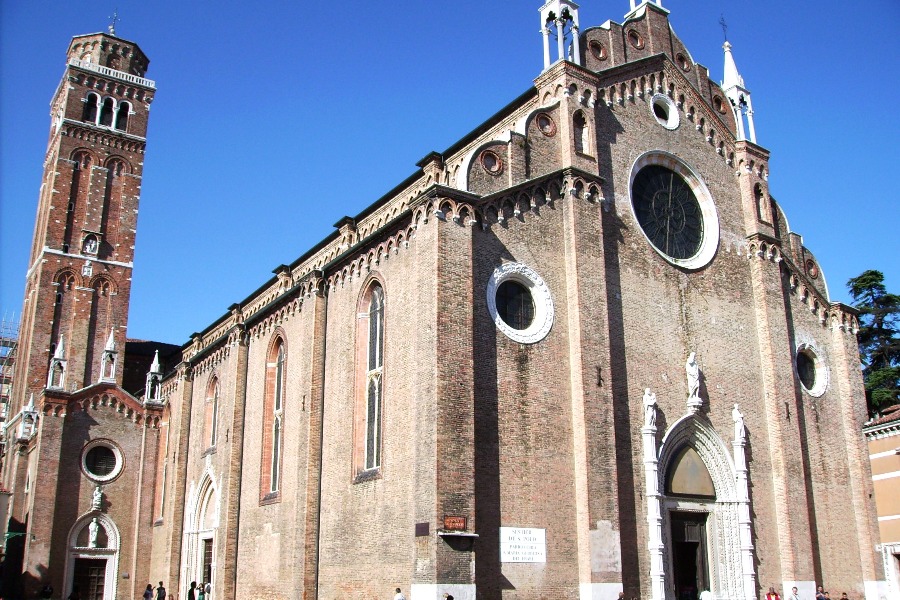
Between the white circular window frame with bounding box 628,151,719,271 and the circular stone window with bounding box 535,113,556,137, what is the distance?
275 centimetres

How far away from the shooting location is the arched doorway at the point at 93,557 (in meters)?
32.3

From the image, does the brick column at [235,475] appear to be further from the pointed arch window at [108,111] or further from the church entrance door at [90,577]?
the pointed arch window at [108,111]

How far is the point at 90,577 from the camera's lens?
107 ft

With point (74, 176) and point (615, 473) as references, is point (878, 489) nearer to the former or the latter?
point (615, 473)

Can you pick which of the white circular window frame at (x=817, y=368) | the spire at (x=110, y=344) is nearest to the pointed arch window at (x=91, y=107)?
the spire at (x=110, y=344)

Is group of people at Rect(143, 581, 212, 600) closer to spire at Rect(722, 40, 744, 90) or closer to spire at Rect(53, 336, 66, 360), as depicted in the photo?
spire at Rect(53, 336, 66, 360)

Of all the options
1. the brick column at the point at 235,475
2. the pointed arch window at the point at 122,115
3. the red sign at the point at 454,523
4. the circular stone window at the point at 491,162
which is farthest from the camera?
the pointed arch window at the point at 122,115

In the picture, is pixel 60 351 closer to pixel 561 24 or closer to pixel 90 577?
pixel 90 577

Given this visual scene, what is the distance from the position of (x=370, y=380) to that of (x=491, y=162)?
5.81 m

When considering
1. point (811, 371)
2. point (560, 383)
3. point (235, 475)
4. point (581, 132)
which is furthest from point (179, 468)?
point (811, 371)

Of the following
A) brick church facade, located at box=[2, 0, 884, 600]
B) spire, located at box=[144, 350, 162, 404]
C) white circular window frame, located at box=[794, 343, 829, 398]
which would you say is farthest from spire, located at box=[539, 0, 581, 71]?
spire, located at box=[144, 350, 162, 404]

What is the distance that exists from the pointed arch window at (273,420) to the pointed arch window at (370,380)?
522cm

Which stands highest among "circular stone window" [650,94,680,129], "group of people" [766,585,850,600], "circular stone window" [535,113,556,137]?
"circular stone window" [650,94,680,129]

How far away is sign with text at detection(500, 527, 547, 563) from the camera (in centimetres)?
1625
